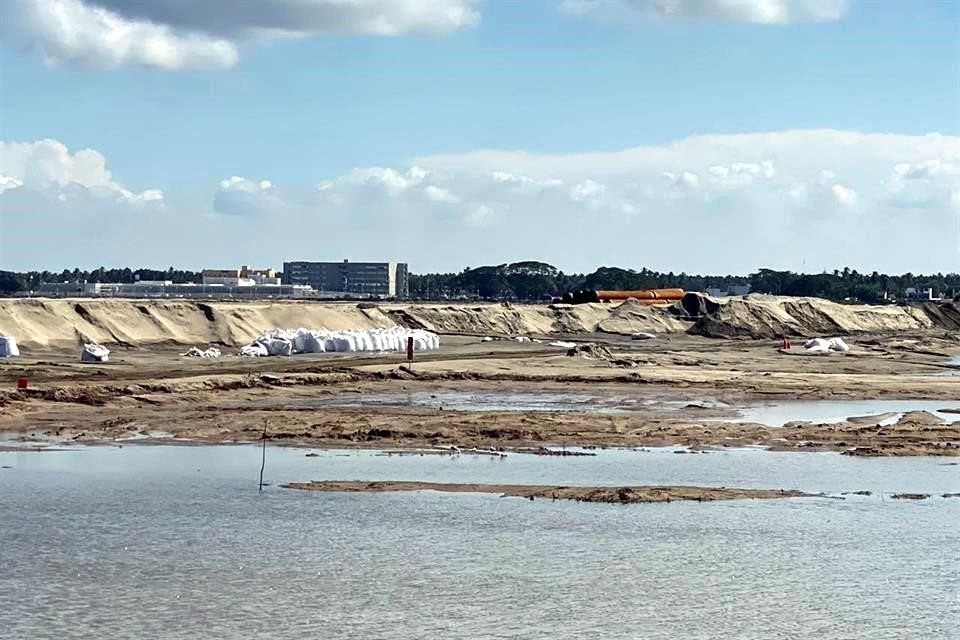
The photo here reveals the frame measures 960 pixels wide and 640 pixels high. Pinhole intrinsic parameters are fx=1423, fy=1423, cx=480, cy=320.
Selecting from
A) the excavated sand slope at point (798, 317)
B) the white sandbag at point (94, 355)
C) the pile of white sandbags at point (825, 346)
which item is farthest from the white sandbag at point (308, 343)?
the excavated sand slope at point (798, 317)

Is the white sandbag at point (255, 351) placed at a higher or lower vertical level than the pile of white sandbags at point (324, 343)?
lower

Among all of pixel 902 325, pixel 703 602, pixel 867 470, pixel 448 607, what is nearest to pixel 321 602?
pixel 448 607

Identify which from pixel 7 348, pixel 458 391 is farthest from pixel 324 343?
pixel 458 391

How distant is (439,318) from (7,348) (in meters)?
51.1

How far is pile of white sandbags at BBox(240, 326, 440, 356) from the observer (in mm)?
68000

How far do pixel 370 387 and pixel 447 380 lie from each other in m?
4.36

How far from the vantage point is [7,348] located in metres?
62.4

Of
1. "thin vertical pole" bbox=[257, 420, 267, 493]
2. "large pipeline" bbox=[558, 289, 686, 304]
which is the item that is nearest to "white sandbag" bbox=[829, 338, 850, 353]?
"large pipeline" bbox=[558, 289, 686, 304]

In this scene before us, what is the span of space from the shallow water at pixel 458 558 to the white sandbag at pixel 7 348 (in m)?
32.8

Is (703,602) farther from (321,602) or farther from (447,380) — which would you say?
(447,380)

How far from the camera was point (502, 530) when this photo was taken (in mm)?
23859

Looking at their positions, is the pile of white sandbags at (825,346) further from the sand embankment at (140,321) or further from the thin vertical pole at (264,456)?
the thin vertical pole at (264,456)

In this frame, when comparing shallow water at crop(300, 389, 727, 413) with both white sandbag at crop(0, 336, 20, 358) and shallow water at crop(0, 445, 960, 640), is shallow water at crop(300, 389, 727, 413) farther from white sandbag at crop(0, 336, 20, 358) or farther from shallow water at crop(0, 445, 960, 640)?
white sandbag at crop(0, 336, 20, 358)

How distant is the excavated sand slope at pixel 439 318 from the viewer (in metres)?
75.1
